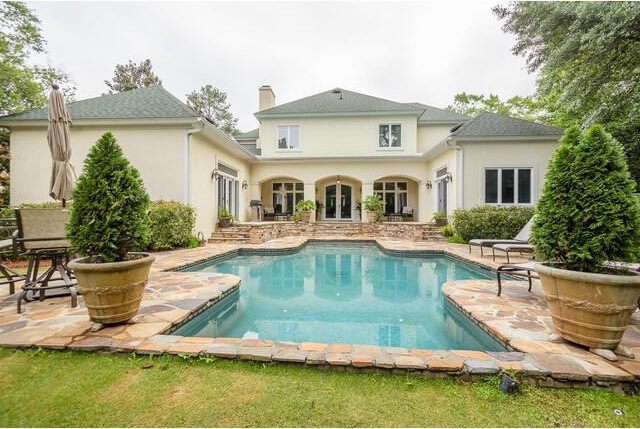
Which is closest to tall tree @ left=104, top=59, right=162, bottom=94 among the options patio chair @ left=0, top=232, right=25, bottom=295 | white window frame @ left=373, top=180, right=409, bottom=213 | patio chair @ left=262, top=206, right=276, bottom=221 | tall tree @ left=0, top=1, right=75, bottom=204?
tall tree @ left=0, top=1, right=75, bottom=204

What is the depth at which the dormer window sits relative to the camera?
15977 mm

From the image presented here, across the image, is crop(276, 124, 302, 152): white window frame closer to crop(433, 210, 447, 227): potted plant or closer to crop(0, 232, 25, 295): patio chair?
crop(433, 210, 447, 227): potted plant

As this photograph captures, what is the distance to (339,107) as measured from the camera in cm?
1645

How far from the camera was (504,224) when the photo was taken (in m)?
10.2

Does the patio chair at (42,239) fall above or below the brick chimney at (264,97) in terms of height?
below

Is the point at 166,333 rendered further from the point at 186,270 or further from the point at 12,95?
the point at 12,95

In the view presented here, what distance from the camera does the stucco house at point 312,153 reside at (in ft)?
31.8

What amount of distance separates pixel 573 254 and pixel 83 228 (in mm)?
4988

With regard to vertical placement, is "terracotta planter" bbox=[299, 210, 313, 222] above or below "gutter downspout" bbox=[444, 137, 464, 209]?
below

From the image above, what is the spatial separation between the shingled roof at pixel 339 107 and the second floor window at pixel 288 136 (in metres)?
0.77

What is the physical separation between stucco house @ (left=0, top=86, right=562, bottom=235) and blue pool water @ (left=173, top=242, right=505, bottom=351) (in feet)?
14.4

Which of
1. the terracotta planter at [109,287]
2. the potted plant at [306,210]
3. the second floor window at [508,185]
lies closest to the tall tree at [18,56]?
the potted plant at [306,210]

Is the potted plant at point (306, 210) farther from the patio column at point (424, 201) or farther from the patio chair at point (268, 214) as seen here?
the patio column at point (424, 201)

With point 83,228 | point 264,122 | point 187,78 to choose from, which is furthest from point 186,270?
point 187,78
